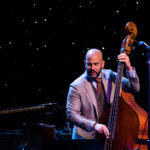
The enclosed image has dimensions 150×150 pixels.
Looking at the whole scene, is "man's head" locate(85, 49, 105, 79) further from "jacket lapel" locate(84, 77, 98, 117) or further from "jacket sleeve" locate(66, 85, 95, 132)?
"jacket sleeve" locate(66, 85, 95, 132)

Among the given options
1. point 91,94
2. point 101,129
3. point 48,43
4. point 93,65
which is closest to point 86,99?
point 91,94

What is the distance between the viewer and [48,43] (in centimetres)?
472

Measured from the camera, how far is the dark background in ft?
15.1

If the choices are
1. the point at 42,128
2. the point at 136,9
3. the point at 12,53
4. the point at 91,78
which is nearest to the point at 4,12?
the point at 12,53

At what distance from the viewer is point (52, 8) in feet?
15.4

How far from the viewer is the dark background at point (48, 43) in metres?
4.60

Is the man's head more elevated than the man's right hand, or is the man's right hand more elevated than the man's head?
the man's head

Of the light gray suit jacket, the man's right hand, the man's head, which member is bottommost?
the man's right hand

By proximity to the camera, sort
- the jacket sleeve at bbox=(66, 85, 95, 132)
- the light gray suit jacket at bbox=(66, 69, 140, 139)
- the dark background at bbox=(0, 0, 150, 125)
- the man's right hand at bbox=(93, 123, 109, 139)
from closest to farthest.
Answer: the man's right hand at bbox=(93, 123, 109, 139) → the jacket sleeve at bbox=(66, 85, 95, 132) → the light gray suit jacket at bbox=(66, 69, 140, 139) → the dark background at bbox=(0, 0, 150, 125)

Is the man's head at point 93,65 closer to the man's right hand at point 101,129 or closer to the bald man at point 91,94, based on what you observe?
the bald man at point 91,94

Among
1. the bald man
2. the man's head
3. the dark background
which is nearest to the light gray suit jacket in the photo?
the bald man

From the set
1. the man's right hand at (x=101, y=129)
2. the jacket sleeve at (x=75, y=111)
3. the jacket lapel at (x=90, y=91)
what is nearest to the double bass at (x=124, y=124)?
the man's right hand at (x=101, y=129)

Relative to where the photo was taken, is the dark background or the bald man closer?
the bald man

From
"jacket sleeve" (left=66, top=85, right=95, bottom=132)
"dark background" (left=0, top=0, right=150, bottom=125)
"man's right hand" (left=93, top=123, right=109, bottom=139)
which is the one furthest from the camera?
"dark background" (left=0, top=0, right=150, bottom=125)
